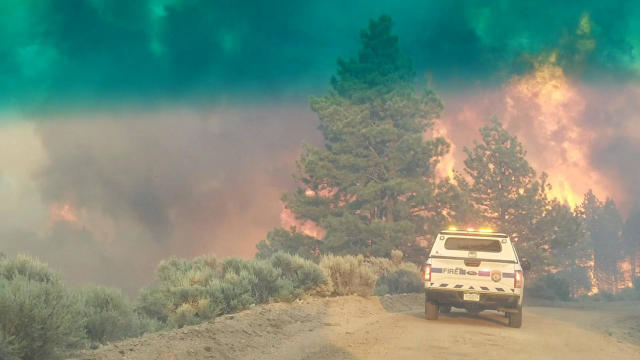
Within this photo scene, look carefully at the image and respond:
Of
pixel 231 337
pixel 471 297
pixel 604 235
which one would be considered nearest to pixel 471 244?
pixel 471 297

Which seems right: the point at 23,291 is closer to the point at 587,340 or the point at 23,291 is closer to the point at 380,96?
the point at 587,340

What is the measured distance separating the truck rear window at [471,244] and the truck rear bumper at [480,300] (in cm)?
129

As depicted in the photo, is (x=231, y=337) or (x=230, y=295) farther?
(x=230, y=295)

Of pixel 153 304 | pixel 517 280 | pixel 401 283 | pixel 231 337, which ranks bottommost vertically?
pixel 231 337

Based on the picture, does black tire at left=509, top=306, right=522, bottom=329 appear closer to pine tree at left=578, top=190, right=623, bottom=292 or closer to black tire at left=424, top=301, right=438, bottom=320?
black tire at left=424, top=301, right=438, bottom=320

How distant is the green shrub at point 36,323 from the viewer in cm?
752

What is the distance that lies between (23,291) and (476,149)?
4773cm

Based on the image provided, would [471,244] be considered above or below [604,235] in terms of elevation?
below

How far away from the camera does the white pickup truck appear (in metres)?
15.3

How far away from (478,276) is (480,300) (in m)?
0.61

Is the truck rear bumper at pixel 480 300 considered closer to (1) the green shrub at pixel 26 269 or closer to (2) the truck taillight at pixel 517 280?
(2) the truck taillight at pixel 517 280

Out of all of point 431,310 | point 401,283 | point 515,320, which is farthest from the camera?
point 401,283

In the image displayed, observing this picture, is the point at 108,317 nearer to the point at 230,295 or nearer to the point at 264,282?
the point at 230,295

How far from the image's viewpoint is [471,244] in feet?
54.1
